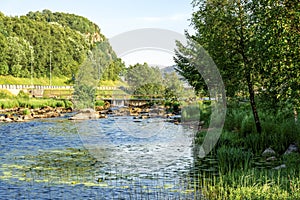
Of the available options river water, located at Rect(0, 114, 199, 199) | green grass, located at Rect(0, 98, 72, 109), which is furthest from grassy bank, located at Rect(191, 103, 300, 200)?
green grass, located at Rect(0, 98, 72, 109)

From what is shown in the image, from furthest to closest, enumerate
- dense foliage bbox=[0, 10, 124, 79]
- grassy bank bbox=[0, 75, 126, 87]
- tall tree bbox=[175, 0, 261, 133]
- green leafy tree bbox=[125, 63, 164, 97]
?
dense foliage bbox=[0, 10, 124, 79]
grassy bank bbox=[0, 75, 126, 87]
green leafy tree bbox=[125, 63, 164, 97]
tall tree bbox=[175, 0, 261, 133]

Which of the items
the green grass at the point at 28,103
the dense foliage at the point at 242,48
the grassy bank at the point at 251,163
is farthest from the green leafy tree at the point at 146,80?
the dense foliage at the point at 242,48

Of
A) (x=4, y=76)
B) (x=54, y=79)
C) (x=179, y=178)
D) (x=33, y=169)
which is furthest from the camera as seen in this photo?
(x=54, y=79)

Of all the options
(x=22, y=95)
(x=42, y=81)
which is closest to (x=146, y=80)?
(x=22, y=95)

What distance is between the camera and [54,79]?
144250 millimetres

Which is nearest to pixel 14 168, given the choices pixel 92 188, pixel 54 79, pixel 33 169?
pixel 33 169

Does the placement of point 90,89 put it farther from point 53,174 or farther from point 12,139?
point 53,174

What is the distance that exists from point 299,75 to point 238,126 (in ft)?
49.4

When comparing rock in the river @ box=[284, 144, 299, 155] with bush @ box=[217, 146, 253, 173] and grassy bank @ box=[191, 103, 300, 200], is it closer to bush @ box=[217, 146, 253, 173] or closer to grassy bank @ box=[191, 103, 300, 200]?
grassy bank @ box=[191, 103, 300, 200]

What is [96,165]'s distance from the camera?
75.0 ft

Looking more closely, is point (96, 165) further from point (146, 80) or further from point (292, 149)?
point (146, 80)

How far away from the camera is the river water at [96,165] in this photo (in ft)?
55.8

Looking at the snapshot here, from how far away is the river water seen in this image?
17016 millimetres

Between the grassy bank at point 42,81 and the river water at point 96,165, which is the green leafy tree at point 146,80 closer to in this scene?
the grassy bank at point 42,81
